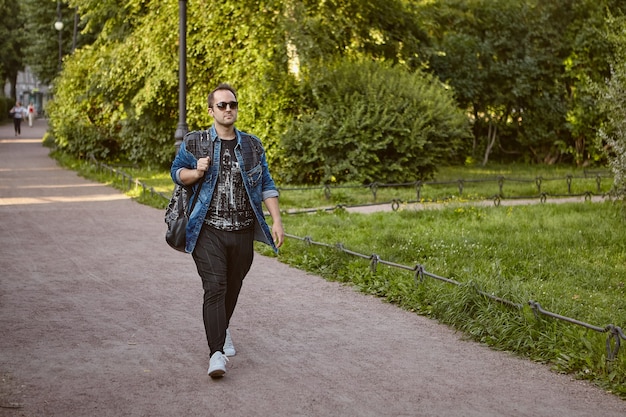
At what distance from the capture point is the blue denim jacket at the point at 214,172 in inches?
241

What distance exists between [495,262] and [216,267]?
4799 mm

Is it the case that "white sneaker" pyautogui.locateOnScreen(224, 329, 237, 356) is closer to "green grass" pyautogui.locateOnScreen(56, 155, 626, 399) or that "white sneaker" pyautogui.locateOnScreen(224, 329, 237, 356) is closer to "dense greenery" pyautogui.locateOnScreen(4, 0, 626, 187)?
"green grass" pyautogui.locateOnScreen(56, 155, 626, 399)

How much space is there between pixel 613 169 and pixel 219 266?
10103 millimetres

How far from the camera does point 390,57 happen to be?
2488 cm

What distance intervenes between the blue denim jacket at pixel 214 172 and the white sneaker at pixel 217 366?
710 millimetres

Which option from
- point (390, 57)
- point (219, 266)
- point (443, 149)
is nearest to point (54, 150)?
point (390, 57)

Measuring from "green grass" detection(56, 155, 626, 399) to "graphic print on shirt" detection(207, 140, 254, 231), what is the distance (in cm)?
228

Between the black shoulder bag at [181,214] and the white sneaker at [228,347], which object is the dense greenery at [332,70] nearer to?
the white sneaker at [228,347]

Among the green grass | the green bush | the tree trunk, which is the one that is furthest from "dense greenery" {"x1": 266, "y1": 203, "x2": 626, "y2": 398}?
the tree trunk

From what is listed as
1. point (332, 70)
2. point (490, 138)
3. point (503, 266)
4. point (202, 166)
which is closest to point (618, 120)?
point (503, 266)

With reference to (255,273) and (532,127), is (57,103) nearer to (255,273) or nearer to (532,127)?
(532,127)

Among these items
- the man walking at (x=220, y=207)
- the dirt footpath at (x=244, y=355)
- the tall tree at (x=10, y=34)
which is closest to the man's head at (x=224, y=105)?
the man walking at (x=220, y=207)

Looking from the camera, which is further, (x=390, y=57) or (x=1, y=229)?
(x=390, y=57)

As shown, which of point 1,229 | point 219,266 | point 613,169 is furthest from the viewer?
point 613,169
